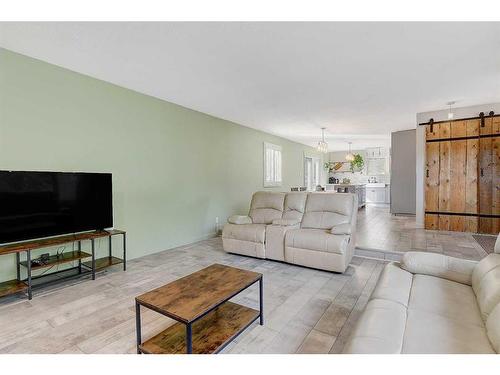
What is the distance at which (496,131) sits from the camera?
4.75m

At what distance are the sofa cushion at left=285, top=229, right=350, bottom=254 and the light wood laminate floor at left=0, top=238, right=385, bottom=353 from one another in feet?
1.04

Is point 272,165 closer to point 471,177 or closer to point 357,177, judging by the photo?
point 471,177

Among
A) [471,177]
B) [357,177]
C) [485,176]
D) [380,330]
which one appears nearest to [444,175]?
[471,177]

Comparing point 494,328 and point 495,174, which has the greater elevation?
point 495,174

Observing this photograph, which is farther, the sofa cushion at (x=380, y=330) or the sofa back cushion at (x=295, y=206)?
the sofa back cushion at (x=295, y=206)

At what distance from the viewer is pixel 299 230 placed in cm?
362

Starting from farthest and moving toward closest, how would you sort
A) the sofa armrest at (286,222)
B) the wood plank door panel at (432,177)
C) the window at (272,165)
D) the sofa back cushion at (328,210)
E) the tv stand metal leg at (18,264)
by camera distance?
Result: the window at (272,165) → the wood plank door panel at (432,177) → the sofa armrest at (286,222) → the sofa back cushion at (328,210) → the tv stand metal leg at (18,264)

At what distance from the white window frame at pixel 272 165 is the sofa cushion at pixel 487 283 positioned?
5.61 meters

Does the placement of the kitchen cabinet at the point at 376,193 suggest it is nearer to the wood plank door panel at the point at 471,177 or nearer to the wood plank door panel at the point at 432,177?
the wood plank door panel at the point at 432,177

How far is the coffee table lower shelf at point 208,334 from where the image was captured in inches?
67.7

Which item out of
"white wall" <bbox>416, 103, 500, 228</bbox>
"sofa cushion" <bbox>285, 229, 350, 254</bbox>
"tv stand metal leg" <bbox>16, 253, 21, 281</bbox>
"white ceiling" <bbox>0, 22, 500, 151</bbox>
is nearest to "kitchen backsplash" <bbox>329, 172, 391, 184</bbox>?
"white wall" <bbox>416, 103, 500, 228</bbox>

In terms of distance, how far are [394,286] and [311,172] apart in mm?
8973

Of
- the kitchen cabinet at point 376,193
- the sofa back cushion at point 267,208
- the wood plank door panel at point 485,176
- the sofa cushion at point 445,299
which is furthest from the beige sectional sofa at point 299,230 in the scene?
the kitchen cabinet at point 376,193

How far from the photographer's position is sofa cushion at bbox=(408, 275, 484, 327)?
152cm
